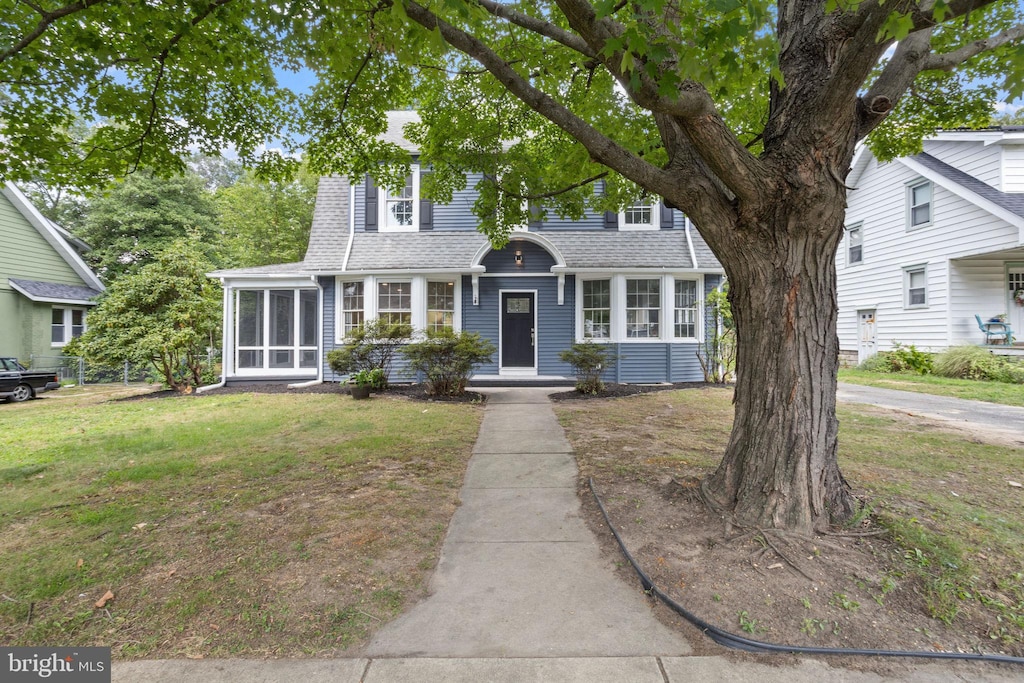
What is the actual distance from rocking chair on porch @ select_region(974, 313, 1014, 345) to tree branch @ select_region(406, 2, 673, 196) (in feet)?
51.8

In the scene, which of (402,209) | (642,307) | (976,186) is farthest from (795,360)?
(976,186)

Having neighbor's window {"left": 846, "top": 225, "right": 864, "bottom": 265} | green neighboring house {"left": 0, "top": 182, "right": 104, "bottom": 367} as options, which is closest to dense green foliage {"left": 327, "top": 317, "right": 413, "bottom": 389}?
green neighboring house {"left": 0, "top": 182, "right": 104, "bottom": 367}

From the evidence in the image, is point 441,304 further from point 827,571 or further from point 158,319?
point 827,571

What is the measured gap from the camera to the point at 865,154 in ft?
53.2

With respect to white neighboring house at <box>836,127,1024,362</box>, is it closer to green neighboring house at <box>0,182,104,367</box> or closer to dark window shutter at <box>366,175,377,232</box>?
dark window shutter at <box>366,175,377,232</box>

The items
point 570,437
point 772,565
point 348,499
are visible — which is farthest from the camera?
point 570,437

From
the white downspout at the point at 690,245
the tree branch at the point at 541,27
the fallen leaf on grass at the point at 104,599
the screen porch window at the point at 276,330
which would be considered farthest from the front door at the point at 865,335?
the fallen leaf on grass at the point at 104,599

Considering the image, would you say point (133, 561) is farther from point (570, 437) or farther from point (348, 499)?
point (570, 437)

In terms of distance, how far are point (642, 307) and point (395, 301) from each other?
21.8 ft

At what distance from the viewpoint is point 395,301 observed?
11.7 meters

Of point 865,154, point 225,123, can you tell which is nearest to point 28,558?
point 225,123

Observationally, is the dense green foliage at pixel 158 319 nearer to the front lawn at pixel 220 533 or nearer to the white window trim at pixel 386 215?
the front lawn at pixel 220 533

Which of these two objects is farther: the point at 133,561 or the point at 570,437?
the point at 570,437

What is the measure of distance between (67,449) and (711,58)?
8.35 m
